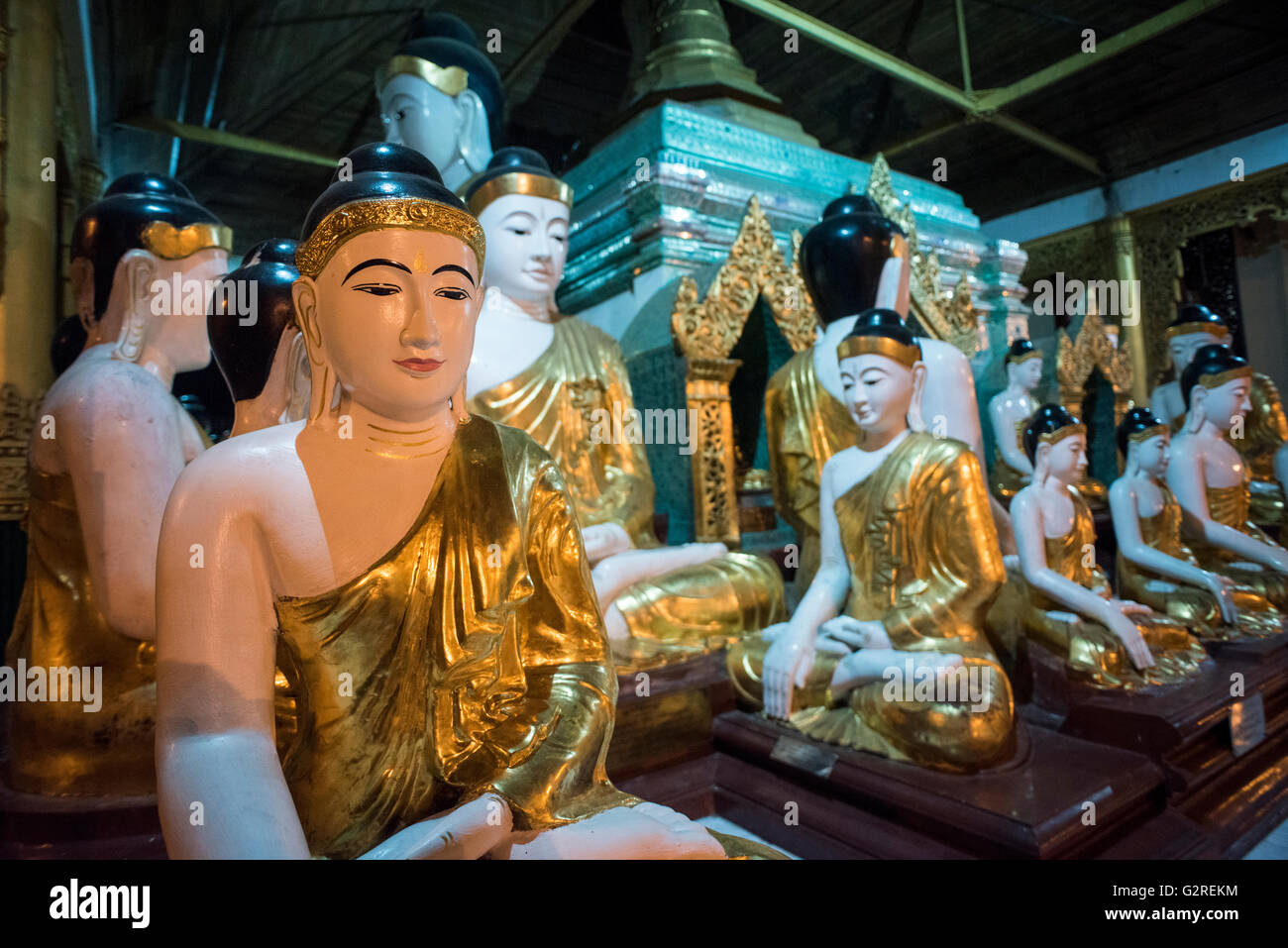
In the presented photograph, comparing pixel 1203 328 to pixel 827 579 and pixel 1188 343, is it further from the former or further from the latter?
pixel 827 579

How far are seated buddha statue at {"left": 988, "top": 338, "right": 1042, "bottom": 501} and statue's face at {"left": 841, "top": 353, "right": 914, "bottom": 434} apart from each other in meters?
2.89

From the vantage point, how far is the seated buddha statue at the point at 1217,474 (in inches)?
133


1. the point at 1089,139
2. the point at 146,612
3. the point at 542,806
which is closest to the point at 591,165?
the point at 146,612

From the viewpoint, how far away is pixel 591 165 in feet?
13.4

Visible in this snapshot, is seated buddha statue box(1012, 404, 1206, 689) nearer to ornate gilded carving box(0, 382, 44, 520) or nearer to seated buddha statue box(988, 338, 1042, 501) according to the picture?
seated buddha statue box(988, 338, 1042, 501)

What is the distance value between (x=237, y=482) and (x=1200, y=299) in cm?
836

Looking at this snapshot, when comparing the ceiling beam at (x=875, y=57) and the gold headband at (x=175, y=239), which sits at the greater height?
the ceiling beam at (x=875, y=57)

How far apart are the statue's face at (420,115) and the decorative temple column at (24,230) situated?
1314 mm

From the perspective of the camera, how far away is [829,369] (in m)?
2.92

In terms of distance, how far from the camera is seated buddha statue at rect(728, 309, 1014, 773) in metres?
1.89

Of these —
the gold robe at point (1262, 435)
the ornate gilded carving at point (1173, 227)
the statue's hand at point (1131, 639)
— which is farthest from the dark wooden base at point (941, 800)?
the ornate gilded carving at point (1173, 227)

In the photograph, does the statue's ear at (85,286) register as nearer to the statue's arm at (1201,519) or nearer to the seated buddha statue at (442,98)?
the seated buddha statue at (442,98)

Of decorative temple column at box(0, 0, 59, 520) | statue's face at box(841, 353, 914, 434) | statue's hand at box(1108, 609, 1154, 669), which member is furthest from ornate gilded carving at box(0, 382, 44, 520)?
statue's hand at box(1108, 609, 1154, 669)

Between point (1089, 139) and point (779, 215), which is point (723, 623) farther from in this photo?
point (1089, 139)
